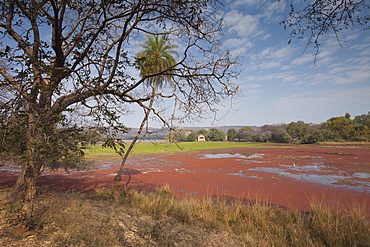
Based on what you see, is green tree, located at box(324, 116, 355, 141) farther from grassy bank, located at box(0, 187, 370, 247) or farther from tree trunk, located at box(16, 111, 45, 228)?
tree trunk, located at box(16, 111, 45, 228)

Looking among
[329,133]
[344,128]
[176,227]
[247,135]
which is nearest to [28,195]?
[176,227]

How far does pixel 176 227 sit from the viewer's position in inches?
230

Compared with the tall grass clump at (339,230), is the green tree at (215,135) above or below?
above

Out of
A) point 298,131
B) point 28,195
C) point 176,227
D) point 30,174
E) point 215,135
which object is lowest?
point 176,227

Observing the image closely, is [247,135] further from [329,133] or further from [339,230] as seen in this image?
[339,230]

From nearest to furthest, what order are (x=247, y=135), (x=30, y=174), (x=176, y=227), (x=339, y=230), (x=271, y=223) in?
1. (x=30, y=174)
2. (x=339, y=230)
3. (x=176, y=227)
4. (x=271, y=223)
5. (x=247, y=135)

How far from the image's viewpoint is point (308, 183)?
48.7 feet

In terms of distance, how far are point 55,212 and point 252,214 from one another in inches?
221

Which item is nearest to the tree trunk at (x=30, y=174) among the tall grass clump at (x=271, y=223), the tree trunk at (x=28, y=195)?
the tree trunk at (x=28, y=195)

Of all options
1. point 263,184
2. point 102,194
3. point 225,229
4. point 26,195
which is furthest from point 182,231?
point 263,184

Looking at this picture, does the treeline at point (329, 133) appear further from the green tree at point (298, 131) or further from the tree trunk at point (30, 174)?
the tree trunk at point (30, 174)

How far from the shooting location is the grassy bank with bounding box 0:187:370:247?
3932mm

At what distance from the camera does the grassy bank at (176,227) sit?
12.9 feet

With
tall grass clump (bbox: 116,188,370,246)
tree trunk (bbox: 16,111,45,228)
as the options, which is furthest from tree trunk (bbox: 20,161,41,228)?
tall grass clump (bbox: 116,188,370,246)
